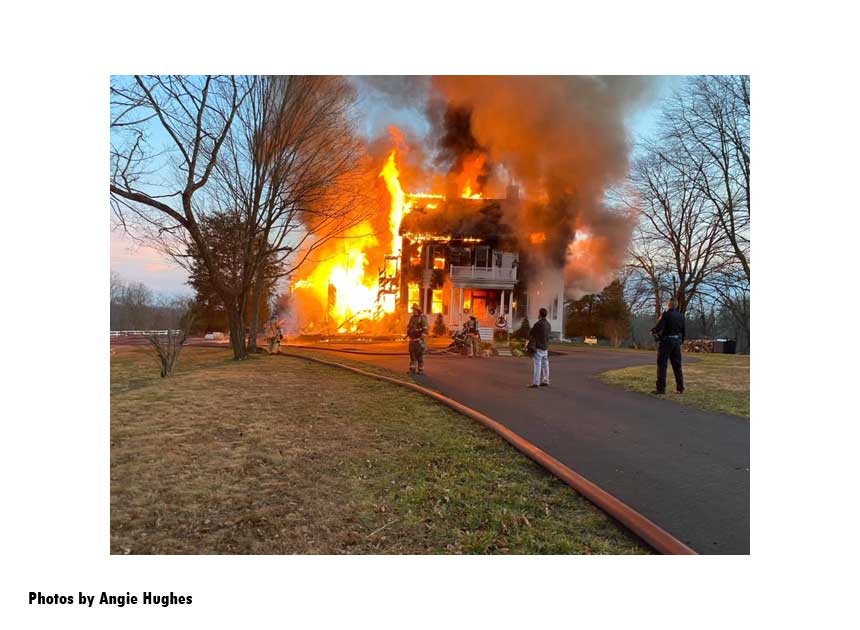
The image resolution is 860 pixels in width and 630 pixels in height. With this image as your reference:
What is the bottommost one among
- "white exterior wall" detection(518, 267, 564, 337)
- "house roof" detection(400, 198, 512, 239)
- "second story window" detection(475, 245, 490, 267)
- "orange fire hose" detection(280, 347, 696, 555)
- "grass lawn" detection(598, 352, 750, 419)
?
"orange fire hose" detection(280, 347, 696, 555)

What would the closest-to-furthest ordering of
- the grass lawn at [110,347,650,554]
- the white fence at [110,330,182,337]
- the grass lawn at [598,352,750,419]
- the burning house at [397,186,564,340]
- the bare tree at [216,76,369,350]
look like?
the grass lawn at [110,347,650,554], the white fence at [110,330,182,337], the grass lawn at [598,352,750,419], the bare tree at [216,76,369,350], the burning house at [397,186,564,340]

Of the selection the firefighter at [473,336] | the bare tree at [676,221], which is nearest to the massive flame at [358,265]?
the firefighter at [473,336]

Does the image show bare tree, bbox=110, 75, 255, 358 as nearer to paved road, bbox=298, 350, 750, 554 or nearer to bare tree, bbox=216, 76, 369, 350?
bare tree, bbox=216, 76, 369, 350

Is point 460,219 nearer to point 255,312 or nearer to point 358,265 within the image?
point 358,265

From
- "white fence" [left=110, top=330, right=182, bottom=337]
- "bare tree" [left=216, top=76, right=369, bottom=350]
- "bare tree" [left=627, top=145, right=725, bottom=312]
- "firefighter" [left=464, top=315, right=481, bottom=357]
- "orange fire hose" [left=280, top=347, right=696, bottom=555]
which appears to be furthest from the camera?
"firefighter" [left=464, top=315, right=481, bottom=357]

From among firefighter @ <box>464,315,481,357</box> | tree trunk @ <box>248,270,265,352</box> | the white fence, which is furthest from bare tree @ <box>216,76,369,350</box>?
firefighter @ <box>464,315,481,357</box>

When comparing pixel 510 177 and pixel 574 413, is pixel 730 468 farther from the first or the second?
pixel 510 177

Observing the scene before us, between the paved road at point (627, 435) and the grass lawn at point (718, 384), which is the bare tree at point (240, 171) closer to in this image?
the paved road at point (627, 435)
